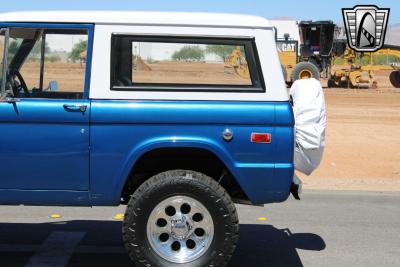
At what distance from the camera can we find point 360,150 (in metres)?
13.8

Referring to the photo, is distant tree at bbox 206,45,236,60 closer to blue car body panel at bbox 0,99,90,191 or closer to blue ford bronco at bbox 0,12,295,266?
blue ford bronco at bbox 0,12,295,266

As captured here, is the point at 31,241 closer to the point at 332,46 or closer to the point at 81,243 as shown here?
Answer: the point at 81,243

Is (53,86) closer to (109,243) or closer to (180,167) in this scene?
(180,167)

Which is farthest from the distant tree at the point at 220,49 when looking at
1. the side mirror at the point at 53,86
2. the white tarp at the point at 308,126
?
the side mirror at the point at 53,86

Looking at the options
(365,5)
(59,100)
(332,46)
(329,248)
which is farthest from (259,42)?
(332,46)

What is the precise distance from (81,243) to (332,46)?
1165 inches

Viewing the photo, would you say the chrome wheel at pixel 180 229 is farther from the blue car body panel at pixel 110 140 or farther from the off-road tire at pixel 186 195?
the blue car body panel at pixel 110 140

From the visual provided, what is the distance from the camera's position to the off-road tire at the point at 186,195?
16.0ft

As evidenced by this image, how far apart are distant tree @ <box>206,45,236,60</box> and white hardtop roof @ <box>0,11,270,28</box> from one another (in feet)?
0.70

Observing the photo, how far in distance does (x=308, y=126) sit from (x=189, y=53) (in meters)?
1.17

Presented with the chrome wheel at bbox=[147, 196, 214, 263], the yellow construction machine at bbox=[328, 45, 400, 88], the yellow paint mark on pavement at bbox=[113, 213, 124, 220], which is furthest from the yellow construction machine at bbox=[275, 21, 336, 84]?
the chrome wheel at bbox=[147, 196, 214, 263]

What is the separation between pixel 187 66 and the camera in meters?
5.23

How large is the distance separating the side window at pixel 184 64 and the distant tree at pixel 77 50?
286 mm

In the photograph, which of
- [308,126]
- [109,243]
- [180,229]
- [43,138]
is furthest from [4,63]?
[308,126]
